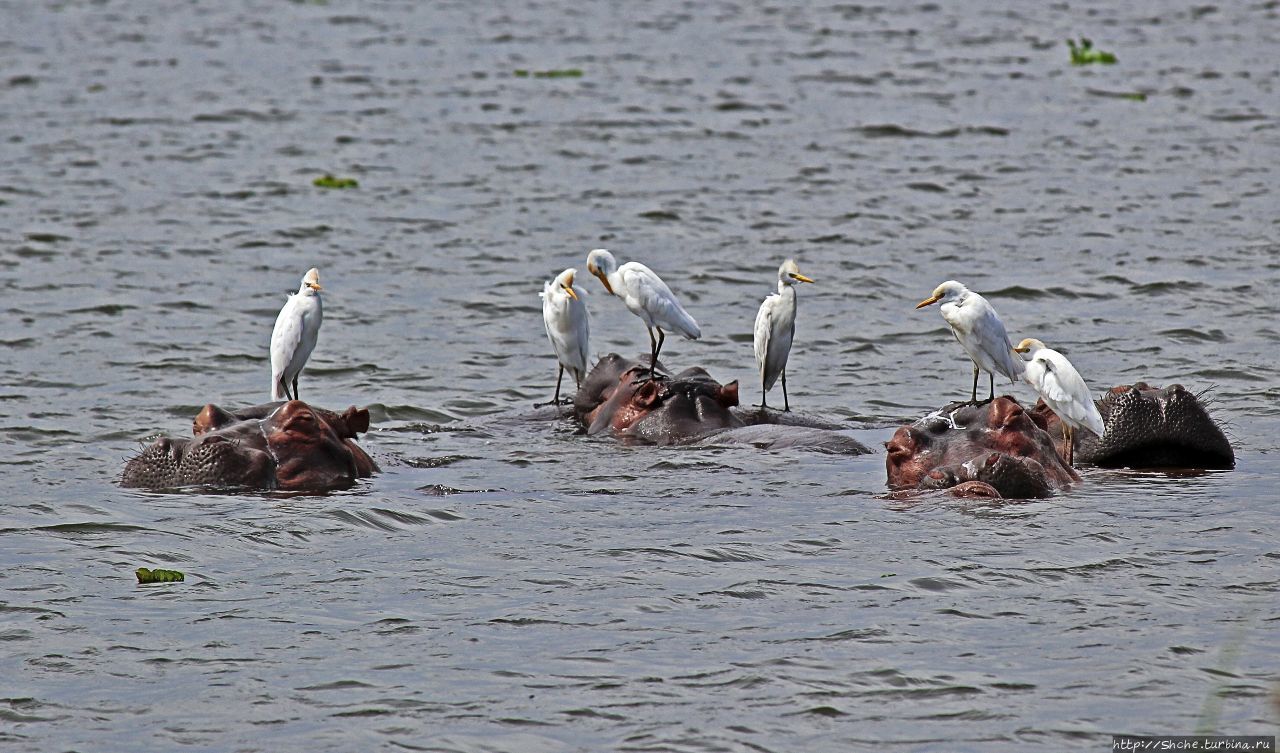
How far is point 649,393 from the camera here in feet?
33.2

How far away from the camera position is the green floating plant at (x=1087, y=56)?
27.1 meters

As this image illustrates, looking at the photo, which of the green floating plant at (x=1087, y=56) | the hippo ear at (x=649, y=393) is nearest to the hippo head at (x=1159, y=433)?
the hippo ear at (x=649, y=393)

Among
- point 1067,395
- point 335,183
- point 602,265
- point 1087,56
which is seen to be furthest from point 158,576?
point 1087,56

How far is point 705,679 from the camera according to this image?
20.4ft

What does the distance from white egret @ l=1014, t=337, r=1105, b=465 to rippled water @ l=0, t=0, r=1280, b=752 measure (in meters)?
0.28

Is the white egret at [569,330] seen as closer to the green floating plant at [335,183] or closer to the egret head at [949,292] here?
the egret head at [949,292]

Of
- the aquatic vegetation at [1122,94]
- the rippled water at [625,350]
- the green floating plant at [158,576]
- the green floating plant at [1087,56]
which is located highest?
the green floating plant at [1087,56]

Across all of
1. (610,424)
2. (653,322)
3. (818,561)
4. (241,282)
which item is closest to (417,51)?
(241,282)

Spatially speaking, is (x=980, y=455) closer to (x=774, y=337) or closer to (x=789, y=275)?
(x=774, y=337)

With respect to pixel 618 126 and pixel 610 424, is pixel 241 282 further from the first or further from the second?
pixel 618 126

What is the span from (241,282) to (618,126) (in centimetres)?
838

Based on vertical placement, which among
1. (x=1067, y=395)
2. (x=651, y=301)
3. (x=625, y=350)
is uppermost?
(x=651, y=301)

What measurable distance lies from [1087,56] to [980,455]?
20.2 meters

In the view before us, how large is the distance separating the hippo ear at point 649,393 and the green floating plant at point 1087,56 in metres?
18.6
